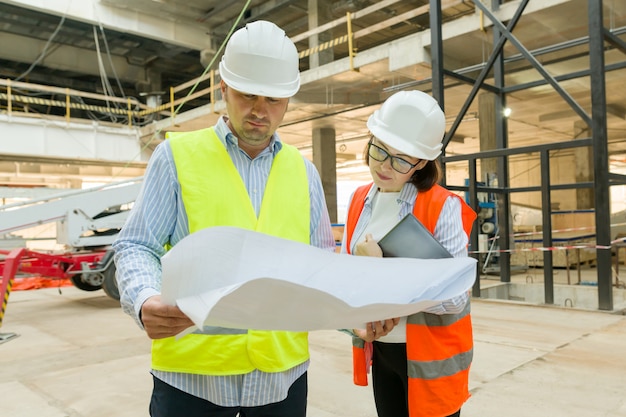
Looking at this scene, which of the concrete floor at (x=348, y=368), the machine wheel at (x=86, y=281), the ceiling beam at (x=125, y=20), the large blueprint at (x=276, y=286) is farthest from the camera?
the ceiling beam at (x=125, y=20)

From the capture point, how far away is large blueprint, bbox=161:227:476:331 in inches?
33.0

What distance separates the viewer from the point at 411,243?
1514mm

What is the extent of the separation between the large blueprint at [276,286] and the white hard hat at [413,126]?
93cm

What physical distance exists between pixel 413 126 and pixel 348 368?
308 centimetres

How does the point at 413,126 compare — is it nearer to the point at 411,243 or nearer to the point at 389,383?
the point at 411,243

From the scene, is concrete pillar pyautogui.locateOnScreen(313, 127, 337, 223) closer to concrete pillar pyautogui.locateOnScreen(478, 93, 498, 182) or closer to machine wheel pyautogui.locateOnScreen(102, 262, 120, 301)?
concrete pillar pyautogui.locateOnScreen(478, 93, 498, 182)

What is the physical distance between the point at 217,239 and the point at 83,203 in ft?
24.5

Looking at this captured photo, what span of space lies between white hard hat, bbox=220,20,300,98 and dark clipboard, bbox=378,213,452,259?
0.55 m

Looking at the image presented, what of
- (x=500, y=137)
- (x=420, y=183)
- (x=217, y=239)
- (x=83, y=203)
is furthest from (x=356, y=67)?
(x=217, y=239)

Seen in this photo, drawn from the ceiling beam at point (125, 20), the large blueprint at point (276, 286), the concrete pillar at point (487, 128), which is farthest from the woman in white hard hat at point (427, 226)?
the ceiling beam at point (125, 20)

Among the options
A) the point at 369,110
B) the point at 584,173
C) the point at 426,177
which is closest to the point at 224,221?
the point at 426,177

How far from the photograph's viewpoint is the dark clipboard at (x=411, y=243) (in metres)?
1.48

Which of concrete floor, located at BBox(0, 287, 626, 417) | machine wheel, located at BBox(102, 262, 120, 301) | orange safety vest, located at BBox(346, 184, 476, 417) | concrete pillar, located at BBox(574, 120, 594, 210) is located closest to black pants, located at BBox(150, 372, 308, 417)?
orange safety vest, located at BBox(346, 184, 476, 417)

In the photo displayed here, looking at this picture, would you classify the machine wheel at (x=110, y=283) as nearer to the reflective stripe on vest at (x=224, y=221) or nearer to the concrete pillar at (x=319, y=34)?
the reflective stripe on vest at (x=224, y=221)
